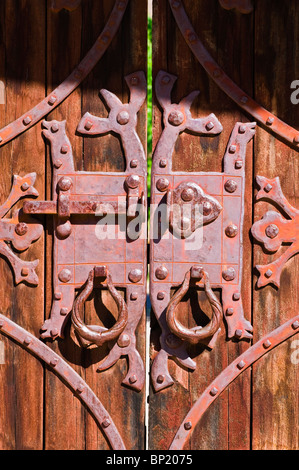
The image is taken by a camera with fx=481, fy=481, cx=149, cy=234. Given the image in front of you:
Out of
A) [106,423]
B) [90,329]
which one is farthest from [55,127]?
[106,423]

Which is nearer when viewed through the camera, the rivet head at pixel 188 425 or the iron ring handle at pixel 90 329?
the iron ring handle at pixel 90 329

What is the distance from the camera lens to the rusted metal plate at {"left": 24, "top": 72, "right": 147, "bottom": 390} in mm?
1229

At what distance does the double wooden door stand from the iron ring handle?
0.09 feet

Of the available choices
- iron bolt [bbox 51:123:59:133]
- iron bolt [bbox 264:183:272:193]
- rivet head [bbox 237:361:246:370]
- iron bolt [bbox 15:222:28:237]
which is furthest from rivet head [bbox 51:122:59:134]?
rivet head [bbox 237:361:246:370]

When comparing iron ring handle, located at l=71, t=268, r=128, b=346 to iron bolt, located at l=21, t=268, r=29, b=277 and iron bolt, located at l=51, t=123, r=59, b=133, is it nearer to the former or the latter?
iron bolt, located at l=21, t=268, r=29, b=277

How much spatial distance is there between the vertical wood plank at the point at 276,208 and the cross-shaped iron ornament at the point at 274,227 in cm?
2

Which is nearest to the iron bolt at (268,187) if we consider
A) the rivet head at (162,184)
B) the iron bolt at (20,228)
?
the rivet head at (162,184)

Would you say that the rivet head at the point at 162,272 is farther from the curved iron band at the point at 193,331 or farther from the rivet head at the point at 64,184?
the rivet head at the point at 64,184

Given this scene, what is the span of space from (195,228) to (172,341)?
30 cm

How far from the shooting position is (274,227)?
1249 mm

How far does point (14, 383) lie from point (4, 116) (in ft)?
2.30

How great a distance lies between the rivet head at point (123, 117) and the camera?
48.5 inches

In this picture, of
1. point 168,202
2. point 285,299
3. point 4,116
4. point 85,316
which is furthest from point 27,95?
point 285,299

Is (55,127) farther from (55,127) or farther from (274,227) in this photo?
(274,227)
